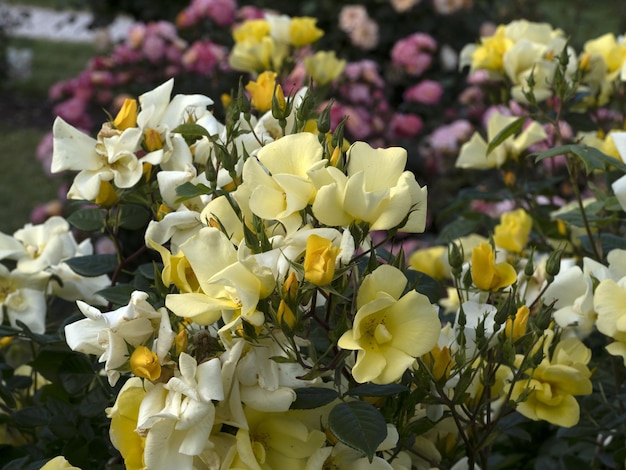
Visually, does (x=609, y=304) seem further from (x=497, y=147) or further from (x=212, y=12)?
(x=212, y=12)

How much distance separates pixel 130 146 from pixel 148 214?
0.59ft

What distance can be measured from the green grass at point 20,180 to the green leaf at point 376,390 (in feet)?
12.6

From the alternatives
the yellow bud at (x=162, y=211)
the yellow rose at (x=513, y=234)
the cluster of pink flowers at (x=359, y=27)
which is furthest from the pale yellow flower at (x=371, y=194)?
the cluster of pink flowers at (x=359, y=27)

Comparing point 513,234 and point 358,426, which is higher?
point 358,426

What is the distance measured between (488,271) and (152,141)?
46cm

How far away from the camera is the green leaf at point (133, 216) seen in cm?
131

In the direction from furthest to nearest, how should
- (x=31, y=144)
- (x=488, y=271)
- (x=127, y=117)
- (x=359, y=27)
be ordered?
(x=31, y=144) → (x=359, y=27) → (x=127, y=117) → (x=488, y=271)

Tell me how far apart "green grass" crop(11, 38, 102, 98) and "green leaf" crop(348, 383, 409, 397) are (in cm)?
664

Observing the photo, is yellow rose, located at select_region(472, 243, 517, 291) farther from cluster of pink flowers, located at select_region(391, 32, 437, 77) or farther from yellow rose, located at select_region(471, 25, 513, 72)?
cluster of pink flowers, located at select_region(391, 32, 437, 77)

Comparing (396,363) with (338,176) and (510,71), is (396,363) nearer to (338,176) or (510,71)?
(338,176)

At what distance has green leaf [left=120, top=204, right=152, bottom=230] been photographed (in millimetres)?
1310

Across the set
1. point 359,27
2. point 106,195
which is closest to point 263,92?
point 106,195

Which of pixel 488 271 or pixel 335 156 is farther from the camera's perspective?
pixel 488 271

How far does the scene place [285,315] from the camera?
2.91 feet
